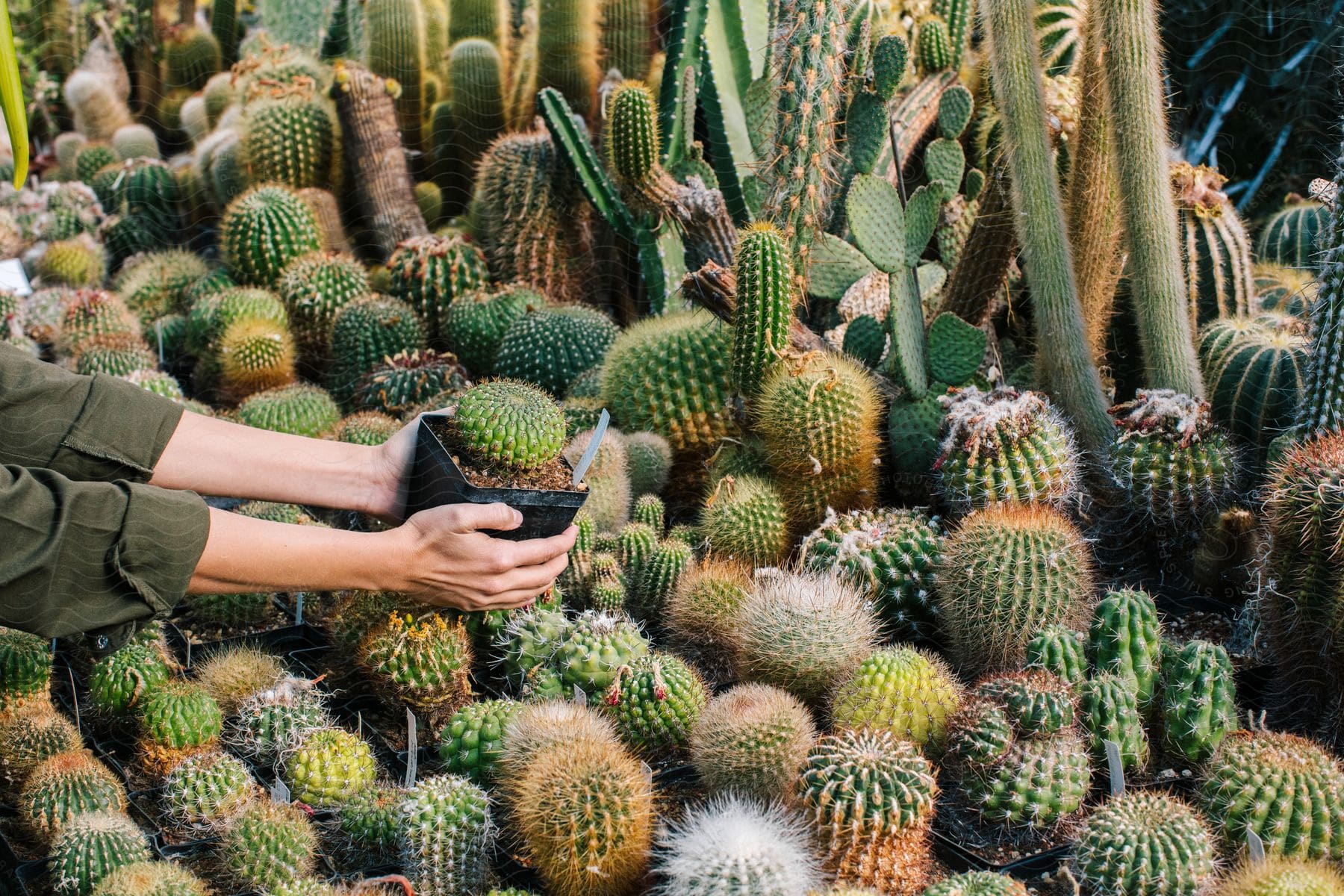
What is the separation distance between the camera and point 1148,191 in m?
3.07

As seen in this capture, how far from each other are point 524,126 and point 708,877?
4.62 metres

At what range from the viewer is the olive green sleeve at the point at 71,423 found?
2.22 metres

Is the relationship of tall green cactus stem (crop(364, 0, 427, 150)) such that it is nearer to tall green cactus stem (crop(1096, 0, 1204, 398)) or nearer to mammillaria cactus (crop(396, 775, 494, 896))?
tall green cactus stem (crop(1096, 0, 1204, 398))

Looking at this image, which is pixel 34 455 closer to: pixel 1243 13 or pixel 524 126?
pixel 524 126

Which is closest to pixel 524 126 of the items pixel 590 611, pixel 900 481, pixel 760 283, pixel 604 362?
pixel 604 362

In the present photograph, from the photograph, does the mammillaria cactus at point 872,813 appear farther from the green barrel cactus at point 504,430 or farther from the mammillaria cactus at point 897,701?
the green barrel cactus at point 504,430

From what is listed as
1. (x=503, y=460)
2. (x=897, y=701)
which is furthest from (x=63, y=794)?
(x=897, y=701)

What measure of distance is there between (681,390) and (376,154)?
2.61 meters

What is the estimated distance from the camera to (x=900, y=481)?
3234 mm

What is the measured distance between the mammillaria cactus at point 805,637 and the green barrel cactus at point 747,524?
52 cm

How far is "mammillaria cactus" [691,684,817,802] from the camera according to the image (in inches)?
79.3

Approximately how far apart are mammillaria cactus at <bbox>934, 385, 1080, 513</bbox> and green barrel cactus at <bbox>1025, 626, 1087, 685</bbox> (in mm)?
576

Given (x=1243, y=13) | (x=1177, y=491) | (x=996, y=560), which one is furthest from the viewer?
(x=1243, y=13)

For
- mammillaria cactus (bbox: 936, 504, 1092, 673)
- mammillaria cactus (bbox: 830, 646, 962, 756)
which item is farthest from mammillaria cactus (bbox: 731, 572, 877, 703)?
mammillaria cactus (bbox: 936, 504, 1092, 673)
